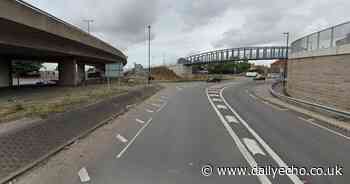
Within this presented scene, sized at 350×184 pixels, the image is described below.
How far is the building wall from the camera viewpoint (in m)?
16.4

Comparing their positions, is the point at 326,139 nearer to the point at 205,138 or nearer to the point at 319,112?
the point at 205,138

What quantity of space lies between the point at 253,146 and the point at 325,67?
1412 centimetres

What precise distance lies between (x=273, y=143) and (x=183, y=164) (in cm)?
383

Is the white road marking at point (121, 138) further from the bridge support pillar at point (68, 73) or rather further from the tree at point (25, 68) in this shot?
the tree at point (25, 68)

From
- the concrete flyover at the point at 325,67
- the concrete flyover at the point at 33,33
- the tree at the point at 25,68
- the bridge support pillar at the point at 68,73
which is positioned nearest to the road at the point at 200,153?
the concrete flyover at the point at 325,67

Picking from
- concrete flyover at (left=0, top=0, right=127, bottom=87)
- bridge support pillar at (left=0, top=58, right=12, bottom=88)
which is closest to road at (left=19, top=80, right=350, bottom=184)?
concrete flyover at (left=0, top=0, right=127, bottom=87)

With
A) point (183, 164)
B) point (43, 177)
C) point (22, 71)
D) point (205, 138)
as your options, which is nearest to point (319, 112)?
point (205, 138)

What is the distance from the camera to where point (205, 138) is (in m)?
9.62

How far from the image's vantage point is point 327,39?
19750 mm

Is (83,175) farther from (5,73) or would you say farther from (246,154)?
(5,73)

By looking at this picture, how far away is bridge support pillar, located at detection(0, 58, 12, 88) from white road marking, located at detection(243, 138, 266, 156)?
3720 centimetres

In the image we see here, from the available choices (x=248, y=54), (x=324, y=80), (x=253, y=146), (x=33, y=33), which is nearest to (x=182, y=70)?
(x=248, y=54)

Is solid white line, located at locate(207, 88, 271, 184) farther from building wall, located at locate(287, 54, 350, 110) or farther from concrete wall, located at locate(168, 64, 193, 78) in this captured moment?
concrete wall, located at locate(168, 64, 193, 78)

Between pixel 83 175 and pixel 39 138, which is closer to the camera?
pixel 83 175
